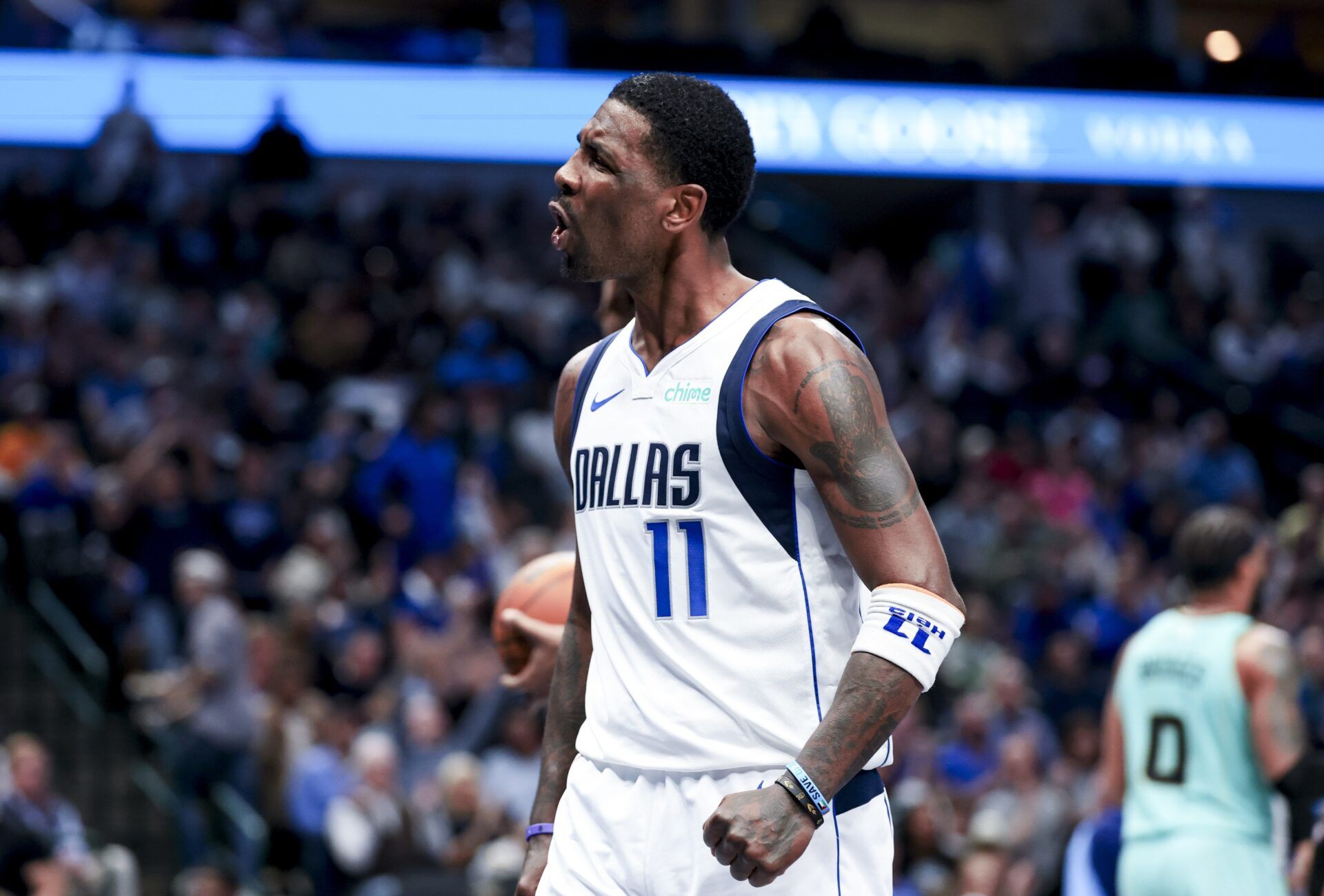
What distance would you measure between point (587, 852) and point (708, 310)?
3.30ft

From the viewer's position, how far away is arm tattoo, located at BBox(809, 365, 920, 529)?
9.18 ft

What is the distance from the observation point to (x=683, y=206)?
10.1 feet

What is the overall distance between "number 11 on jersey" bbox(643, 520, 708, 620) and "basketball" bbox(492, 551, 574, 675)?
1.15m

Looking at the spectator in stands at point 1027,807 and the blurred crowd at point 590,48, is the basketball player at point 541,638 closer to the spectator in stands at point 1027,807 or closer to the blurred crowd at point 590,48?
the spectator in stands at point 1027,807

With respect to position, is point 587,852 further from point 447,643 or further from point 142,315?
point 142,315

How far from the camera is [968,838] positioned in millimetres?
9453

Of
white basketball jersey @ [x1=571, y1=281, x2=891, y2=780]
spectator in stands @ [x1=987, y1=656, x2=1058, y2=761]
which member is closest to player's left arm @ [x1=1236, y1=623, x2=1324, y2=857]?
white basketball jersey @ [x1=571, y1=281, x2=891, y2=780]

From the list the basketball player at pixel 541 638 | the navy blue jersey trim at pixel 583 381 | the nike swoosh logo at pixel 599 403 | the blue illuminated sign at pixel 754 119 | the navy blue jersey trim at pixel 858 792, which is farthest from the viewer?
the blue illuminated sign at pixel 754 119

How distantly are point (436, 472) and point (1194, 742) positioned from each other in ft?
28.6

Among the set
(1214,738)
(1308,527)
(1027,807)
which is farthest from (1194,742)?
(1308,527)

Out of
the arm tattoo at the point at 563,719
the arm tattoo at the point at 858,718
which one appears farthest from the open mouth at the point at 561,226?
the arm tattoo at the point at 858,718

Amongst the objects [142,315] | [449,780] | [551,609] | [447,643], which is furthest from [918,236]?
[551,609]

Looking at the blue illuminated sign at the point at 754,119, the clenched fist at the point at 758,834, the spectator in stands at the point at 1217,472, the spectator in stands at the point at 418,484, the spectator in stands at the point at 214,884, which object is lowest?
the clenched fist at the point at 758,834

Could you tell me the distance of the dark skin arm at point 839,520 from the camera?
263 centimetres
